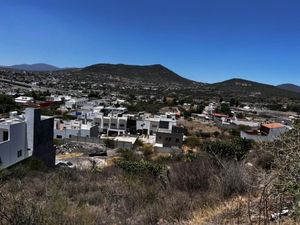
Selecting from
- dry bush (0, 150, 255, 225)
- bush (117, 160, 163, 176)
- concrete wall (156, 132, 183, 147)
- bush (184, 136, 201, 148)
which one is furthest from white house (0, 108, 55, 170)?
bush (184, 136, 201, 148)

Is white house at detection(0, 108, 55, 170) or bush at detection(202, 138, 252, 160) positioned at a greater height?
bush at detection(202, 138, 252, 160)

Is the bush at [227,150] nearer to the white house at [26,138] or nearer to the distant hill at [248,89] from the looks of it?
the white house at [26,138]

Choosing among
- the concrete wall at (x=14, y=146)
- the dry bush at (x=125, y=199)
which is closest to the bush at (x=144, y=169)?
the dry bush at (x=125, y=199)

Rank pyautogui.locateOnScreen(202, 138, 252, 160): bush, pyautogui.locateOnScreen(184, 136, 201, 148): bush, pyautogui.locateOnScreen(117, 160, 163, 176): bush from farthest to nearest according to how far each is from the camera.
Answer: pyautogui.locateOnScreen(184, 136, 201, 148): bush, pyautogui.locateOnScreen(202, 138, 252, 160): bush, pyautogui.locateOnScreen(117, 160, 163, 176): bush

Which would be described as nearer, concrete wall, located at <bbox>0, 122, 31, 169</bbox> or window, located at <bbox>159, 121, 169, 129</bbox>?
concrete wall, located at <bbox>0, 122, 31, 169</bbox>

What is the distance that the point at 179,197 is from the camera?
17.4ft

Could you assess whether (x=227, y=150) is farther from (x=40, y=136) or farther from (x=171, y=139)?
(x=171, y=139)

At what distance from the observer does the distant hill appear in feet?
568

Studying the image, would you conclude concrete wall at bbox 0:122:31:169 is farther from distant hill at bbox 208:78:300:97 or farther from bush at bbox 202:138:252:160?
distant hill at bbox 208:78:300:97

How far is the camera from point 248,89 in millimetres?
185500

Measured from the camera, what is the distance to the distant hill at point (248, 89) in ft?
568

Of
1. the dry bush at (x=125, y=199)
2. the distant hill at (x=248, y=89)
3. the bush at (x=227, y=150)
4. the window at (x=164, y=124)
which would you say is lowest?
the window at (x=164, y=124)

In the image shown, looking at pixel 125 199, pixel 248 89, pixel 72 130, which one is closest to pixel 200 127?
pixel 72 130

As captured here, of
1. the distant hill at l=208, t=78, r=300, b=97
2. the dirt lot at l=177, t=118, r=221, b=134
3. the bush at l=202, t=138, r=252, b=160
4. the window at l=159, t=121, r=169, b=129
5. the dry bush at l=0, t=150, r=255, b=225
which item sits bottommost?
the dirt lot at l=177, t=118, r=221, b=134
